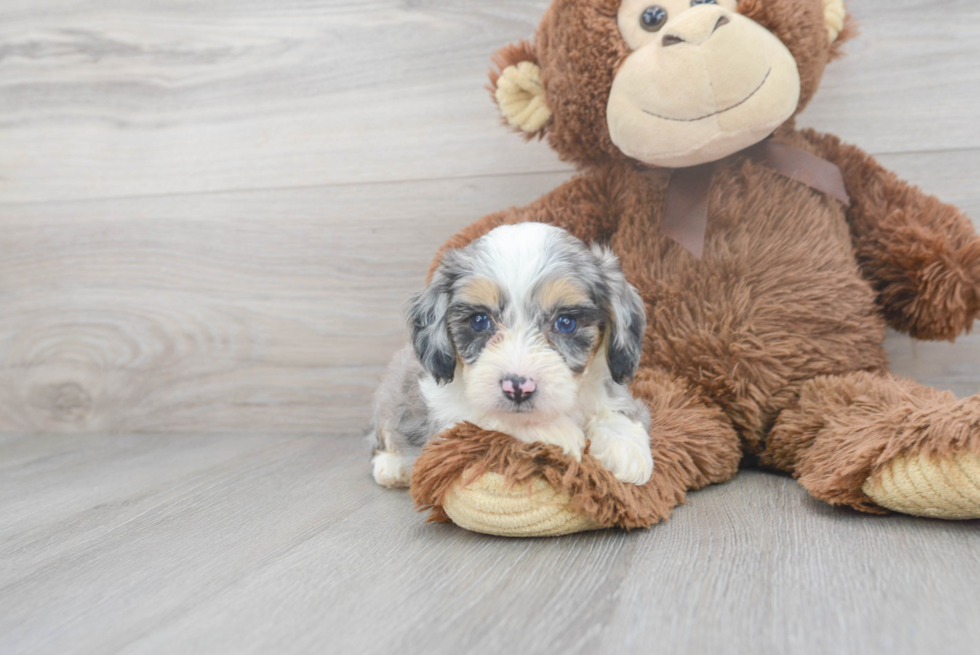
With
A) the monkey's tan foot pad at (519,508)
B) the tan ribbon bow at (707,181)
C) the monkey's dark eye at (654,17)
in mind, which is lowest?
the monkey's tan foot pad at (519,508)

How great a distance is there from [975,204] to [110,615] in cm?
209

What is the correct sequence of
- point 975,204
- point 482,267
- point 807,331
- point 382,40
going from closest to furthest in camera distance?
point 482,267 → point 807,331 → point 975,204 → point 382,40

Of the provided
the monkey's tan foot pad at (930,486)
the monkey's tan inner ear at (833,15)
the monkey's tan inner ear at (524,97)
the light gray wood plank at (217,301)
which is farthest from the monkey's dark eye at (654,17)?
the monkey's tan foot pad at (930,486)

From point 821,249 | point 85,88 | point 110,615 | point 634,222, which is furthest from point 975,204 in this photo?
point 85,88

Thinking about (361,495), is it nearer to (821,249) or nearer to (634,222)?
(634,222)

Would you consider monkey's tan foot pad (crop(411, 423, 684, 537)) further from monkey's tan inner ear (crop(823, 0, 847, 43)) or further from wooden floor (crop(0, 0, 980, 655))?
monkey's tan inner ear (crop(823, 0, 847, 43))

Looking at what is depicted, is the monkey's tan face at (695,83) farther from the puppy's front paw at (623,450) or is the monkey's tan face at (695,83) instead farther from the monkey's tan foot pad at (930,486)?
the monkey's tan foot pad at (930,486)

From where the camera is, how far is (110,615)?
110cm

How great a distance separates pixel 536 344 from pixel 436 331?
19 centimetres

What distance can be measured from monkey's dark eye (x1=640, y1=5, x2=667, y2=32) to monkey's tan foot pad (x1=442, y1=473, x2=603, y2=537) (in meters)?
0.95

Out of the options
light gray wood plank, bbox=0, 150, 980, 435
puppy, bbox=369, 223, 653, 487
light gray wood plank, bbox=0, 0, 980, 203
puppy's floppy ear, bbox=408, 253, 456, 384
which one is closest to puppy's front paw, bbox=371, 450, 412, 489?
puppy, bbox=369, 223, 653, 487

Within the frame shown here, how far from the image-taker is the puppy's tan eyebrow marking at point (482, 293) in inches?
51.7

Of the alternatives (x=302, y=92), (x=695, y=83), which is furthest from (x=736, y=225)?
(x=302, y=92)

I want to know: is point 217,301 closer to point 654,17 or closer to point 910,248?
point 654,17
